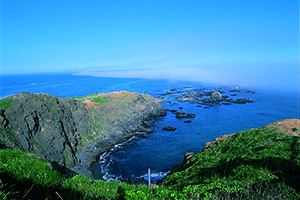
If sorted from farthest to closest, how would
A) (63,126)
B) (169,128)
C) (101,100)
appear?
(101,100) < (169,128) < (63,126)

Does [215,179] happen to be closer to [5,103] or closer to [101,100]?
[5,103]

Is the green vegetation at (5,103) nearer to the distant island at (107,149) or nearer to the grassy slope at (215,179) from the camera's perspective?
the distant island at (107,149)

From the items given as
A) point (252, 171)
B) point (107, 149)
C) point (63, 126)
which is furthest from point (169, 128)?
point (252, 171)

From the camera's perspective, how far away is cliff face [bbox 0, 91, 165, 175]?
21.9 meters

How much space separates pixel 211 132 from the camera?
41.9 meters

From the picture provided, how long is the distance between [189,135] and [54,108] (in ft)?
108

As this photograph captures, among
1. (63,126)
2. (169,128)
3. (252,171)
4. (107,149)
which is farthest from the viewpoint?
(169,128)

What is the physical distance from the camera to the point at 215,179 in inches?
337

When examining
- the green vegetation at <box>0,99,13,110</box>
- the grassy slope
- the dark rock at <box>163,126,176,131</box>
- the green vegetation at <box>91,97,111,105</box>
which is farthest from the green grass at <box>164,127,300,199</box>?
the green vegetation at <box>91,97,111,105</box>

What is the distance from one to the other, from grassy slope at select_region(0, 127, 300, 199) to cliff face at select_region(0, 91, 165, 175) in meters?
18.3

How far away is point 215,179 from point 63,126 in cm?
2858

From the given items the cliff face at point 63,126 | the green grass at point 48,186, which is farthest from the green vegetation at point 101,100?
the green grass at point 48,186

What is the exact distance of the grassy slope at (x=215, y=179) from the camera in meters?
4.77

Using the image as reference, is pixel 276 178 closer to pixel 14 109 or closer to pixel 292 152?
pixel 292 152
